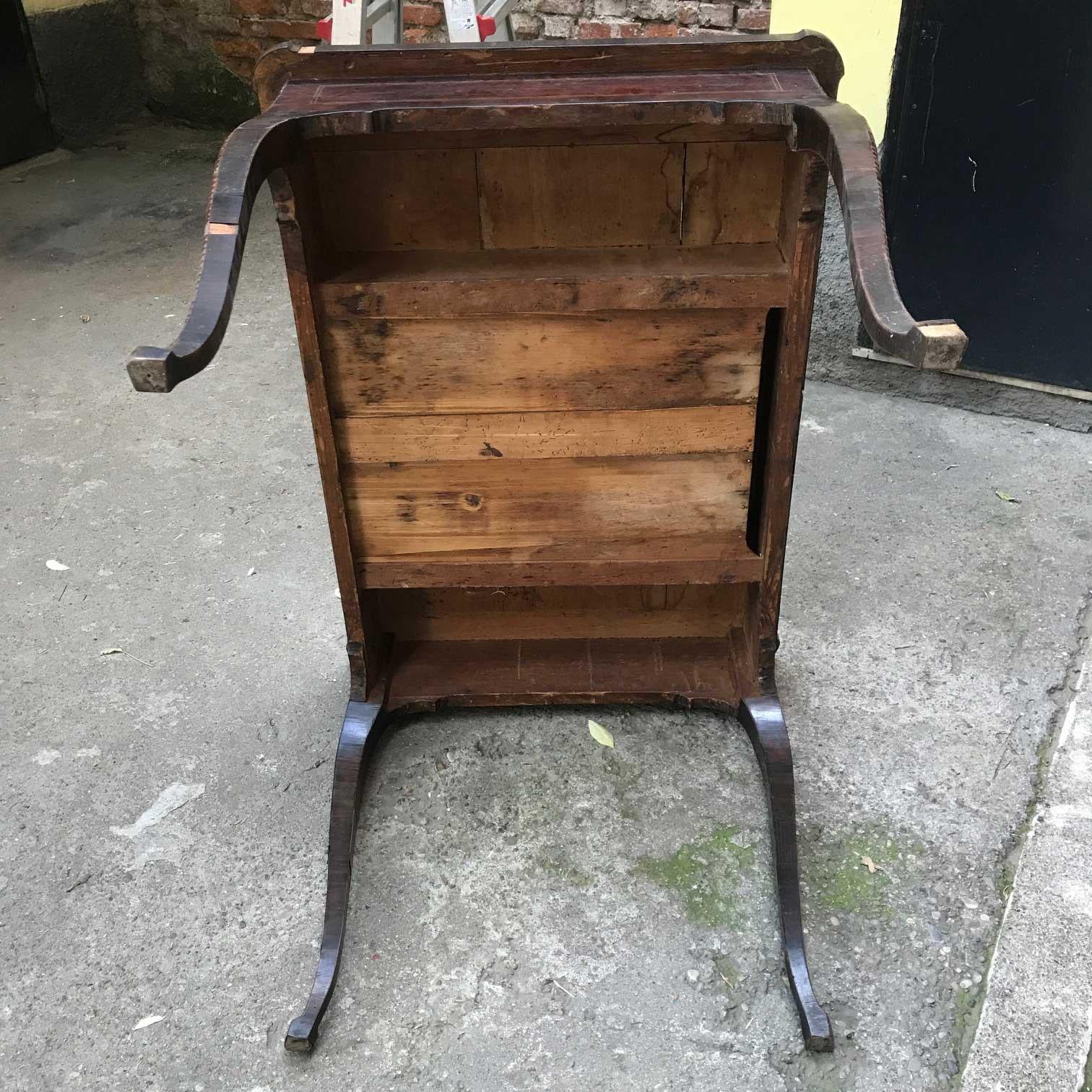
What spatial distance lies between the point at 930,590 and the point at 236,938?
1479 millimetres

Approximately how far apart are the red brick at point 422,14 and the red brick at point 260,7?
0.90m

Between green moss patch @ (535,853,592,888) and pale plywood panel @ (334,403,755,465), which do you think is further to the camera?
green moss patch @ (535,853,592,888)

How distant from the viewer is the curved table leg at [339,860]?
53.5 inches

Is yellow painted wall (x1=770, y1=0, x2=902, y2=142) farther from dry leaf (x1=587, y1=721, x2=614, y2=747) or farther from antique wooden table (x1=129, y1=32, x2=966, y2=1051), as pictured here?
dry leaf (x1=587, y1=721, x2=614, y2=747)

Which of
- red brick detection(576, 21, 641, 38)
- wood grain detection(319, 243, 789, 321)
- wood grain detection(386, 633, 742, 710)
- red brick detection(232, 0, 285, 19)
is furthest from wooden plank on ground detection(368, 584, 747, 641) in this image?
red brick detection(232, 0, 285, 19)

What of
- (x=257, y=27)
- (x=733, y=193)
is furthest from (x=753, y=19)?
(x=257, y=27)

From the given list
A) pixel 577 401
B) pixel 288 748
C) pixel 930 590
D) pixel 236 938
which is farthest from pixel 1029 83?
pixel 236 938

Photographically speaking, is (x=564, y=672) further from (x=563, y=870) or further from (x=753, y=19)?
(x=753, y=19)

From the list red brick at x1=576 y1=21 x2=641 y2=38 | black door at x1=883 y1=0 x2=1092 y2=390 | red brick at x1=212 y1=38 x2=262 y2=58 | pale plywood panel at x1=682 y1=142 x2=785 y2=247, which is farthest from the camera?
red brick at x1=212 y1=38 x2=262 y2=58

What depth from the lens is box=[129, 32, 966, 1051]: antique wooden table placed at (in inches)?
48.1

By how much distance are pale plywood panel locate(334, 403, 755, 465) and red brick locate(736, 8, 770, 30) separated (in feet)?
6.60

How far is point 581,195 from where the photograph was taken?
1.39m

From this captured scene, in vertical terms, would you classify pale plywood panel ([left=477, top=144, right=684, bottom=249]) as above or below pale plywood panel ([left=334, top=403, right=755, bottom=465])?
above

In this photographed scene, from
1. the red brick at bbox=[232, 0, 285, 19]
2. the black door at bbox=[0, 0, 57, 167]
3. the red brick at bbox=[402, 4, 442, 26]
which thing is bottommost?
the black door at bbox=[0, 0, 57, 167]
